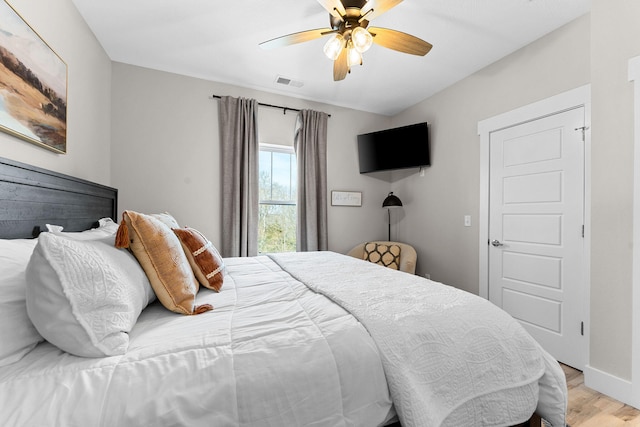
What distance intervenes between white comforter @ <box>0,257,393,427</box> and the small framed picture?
Answer: 2871 millimetres

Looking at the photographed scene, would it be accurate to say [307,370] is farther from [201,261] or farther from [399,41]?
[399,41]

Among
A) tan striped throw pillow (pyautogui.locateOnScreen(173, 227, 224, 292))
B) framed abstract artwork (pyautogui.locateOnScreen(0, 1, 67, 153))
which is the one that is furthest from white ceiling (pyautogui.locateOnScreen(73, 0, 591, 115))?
tan striped throw pillow (pyautogui.locateOnScreen(173, 227, 224, 292))

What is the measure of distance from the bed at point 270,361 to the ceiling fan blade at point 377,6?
1.61 meters

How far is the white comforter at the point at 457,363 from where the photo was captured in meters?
0.87

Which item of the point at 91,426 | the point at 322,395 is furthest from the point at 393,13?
the point at 91,426

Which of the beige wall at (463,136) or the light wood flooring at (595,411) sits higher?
the beige wall at (463,136)

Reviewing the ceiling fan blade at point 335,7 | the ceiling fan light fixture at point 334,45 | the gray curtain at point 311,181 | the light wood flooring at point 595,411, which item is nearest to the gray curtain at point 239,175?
the gray curtain at point 311,181

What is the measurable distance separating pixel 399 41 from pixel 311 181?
199 cm

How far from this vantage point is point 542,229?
2400 mm

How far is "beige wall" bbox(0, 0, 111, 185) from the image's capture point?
155cm

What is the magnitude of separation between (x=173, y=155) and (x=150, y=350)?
8.91ft

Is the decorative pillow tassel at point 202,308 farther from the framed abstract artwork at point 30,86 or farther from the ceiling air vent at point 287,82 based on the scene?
the ceiling air vent at point 287,82

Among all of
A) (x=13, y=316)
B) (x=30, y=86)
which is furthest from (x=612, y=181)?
(x=30, y=86)

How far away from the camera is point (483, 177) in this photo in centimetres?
288
